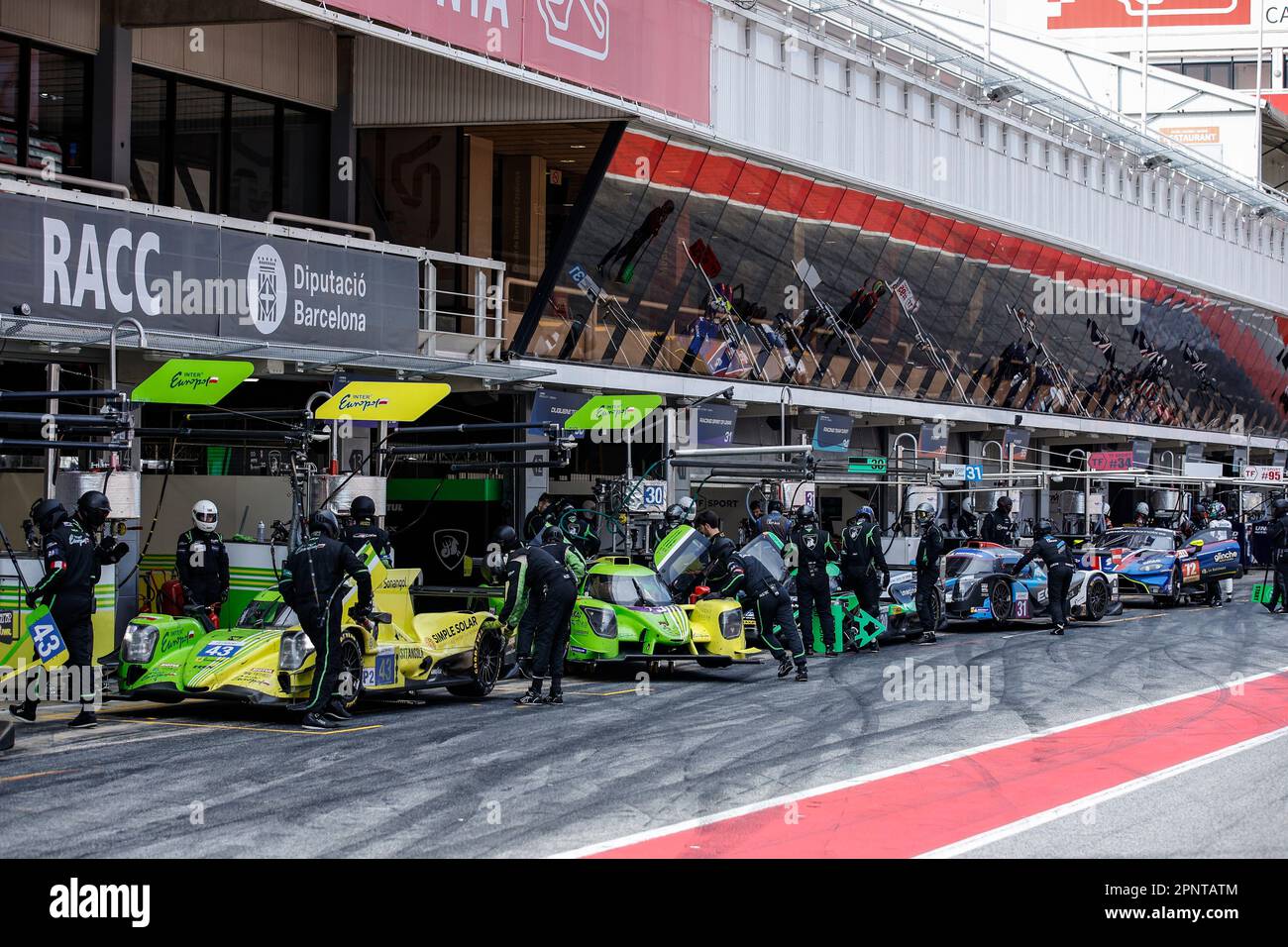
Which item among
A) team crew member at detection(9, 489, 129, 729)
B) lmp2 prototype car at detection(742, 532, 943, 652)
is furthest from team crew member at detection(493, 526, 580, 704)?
lmp2 prototype car at detection(742, 532, 943, 652)

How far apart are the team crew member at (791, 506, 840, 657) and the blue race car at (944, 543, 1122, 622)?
3957 mm

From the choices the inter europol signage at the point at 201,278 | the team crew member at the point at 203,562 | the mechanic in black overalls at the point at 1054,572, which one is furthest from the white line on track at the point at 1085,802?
the inter europol signage at the point at 201,278

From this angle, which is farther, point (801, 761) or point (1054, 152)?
point (1054, 152)

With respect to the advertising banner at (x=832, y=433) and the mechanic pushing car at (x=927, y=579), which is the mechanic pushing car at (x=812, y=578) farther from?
the advertising banner at (x=832, y=433)

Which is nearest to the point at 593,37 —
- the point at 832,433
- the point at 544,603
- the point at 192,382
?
the point at 832,433

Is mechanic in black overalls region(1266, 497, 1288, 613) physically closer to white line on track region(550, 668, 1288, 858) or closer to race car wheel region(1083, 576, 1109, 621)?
race car wheel region(1083, 576, 1109, 621)

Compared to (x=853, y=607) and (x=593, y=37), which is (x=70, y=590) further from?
(x=593, y=37)

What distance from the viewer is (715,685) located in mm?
16969

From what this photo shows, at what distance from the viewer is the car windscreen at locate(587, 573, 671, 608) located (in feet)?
56.0

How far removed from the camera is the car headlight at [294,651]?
13406 millimetres

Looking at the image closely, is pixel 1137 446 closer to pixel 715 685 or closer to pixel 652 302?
pixel 652 302

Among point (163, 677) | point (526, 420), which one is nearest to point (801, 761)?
point (163, 677)

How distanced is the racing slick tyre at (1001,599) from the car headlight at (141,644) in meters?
13.9
